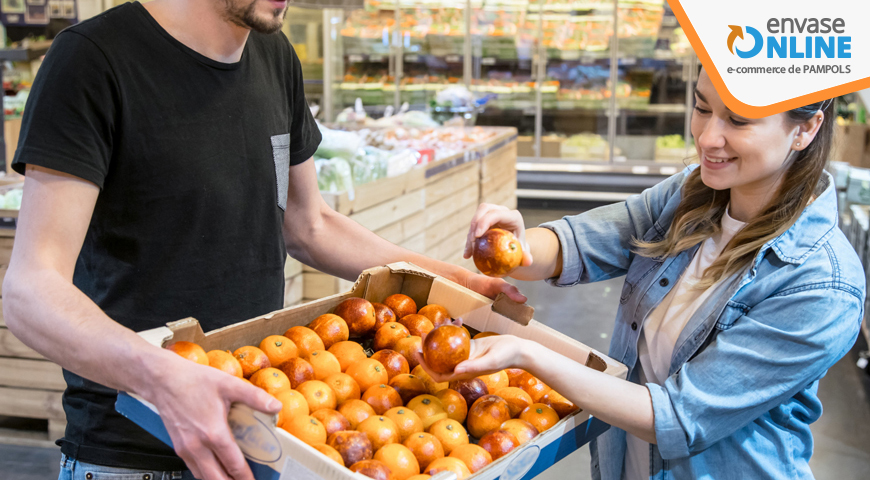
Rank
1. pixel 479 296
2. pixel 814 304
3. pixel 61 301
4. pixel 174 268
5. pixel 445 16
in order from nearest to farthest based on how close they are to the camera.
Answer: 1. pixel 61 301
2. pixel 814 304
3. pixel 174 268
4. pixel 479 296
5. pixel 445 16

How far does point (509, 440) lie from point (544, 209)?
717cm

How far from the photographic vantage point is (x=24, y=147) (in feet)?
3.64

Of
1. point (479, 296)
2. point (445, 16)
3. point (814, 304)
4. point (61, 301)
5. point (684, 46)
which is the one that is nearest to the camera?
point (61, 301)

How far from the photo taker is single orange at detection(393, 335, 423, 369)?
1412 mm

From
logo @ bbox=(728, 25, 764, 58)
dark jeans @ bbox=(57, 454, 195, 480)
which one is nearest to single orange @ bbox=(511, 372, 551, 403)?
dark jeans @ bbox=(57, 454, 195, 480)

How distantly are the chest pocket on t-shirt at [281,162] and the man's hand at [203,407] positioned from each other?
61 cm

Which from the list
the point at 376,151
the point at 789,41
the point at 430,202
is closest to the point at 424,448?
the point at 789,41

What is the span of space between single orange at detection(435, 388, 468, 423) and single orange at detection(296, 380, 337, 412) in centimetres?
20

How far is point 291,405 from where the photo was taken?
3.72 feet

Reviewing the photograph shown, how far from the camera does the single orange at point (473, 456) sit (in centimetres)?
109

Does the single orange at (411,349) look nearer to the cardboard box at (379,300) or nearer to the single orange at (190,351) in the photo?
the cardboard box at (379,300)

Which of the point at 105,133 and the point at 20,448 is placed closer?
the point at 105,133

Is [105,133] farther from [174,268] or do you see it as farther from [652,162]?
[652,162]

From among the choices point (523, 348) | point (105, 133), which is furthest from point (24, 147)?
point (523, 348)
